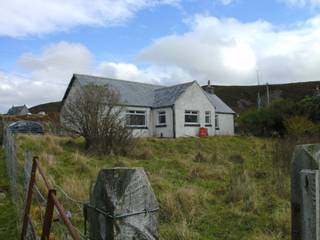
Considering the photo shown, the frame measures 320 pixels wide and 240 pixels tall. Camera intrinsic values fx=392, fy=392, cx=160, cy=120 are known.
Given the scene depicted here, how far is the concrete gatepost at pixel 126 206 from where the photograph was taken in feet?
6.25

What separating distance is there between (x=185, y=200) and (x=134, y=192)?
6.48 meters

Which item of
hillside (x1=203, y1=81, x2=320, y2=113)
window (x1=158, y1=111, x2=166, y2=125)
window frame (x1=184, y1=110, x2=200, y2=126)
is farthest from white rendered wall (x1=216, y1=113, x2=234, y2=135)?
hillside (x1=203, y1=81, x2=320, y2=113)

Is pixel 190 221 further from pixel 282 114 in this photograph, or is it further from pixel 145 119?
pixel 282 114

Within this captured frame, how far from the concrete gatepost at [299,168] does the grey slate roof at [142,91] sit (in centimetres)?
2722

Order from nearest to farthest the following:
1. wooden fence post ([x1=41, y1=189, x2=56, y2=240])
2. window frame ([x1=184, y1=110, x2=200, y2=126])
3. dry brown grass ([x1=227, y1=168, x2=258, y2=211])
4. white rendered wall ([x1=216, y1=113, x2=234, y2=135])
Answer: wooden fence post ([x1=41, y1=189, x2=56, y2=240])
dry brown grass ([x1=227, y1=168, x2=258, y2=211])
window frame ([x1=184, y1=110, x2=200, y2=126])
white rendered wall ([x1=216, y1=113, x2=234, y2=135])

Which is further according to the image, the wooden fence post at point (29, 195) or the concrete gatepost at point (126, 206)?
the wooden fence post at point (29, 195)

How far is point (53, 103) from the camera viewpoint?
93188 millimetres

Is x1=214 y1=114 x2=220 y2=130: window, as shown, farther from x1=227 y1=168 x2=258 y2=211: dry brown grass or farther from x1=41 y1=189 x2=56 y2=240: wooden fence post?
x1=41 y1=189 x2=56 y2=240: wooden fence post

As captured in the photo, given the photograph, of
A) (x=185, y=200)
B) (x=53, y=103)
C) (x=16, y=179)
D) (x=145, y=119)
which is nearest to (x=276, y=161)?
(x=185, y=200)

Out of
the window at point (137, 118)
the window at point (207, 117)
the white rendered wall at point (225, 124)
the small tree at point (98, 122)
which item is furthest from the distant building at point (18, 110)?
the small tree at point (98, 122)

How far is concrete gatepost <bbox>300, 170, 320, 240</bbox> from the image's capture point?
1.47 meters

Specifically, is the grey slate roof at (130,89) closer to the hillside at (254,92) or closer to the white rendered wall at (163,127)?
the white rendered wall at (163,127)

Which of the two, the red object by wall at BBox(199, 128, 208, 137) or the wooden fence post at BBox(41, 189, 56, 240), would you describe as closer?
the wooden fence post at BBox(41, 189, 56, 240)

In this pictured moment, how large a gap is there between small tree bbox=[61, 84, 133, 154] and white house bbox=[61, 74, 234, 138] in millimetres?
6956
